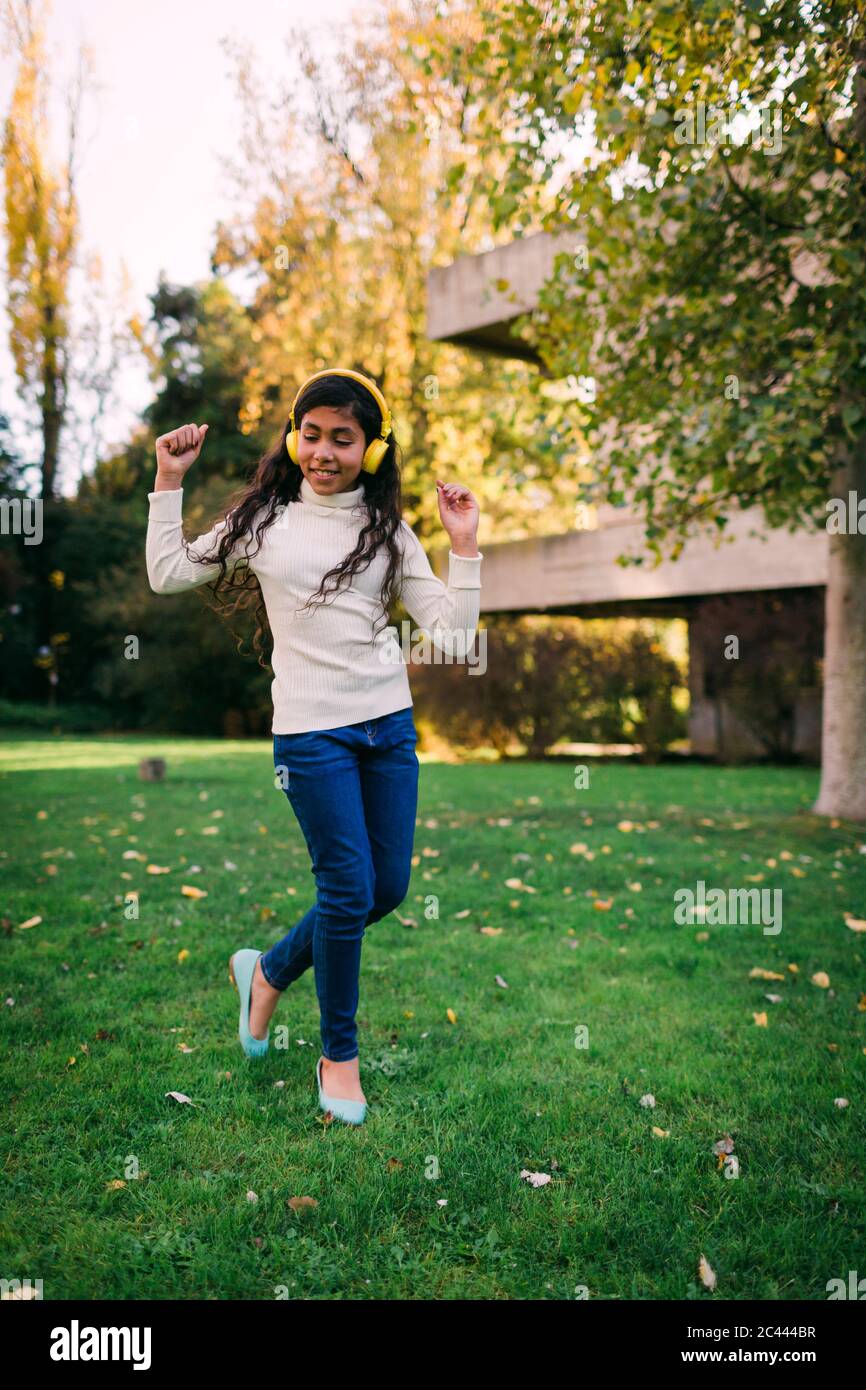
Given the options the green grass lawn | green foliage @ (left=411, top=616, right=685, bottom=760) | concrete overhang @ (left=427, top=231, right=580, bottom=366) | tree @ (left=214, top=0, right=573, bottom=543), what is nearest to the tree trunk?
the green grass lawn

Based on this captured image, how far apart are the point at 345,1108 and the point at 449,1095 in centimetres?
39

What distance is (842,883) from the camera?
7.01 m

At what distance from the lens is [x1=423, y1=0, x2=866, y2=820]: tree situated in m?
6.98

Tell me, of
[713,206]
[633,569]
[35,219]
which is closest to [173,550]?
[713,206]

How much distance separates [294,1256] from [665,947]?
325 centimetres

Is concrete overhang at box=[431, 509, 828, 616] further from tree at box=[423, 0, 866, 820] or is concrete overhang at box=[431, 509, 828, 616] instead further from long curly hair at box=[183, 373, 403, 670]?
long curly hair at box=[183, 373, 403, 670]

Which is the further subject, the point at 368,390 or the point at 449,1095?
the point at 449,1095

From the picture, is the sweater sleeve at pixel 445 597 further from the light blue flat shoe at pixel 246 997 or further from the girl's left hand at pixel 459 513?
the light blue flat shoe at pixel 246 997

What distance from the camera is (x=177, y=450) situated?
3.12m

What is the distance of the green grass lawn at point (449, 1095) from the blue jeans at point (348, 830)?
410mm

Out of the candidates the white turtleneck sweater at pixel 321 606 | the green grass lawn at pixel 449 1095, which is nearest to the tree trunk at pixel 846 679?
the green grass lawn at pixel 449 1095

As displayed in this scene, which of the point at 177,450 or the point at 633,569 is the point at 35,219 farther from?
A: the point at 177,450
